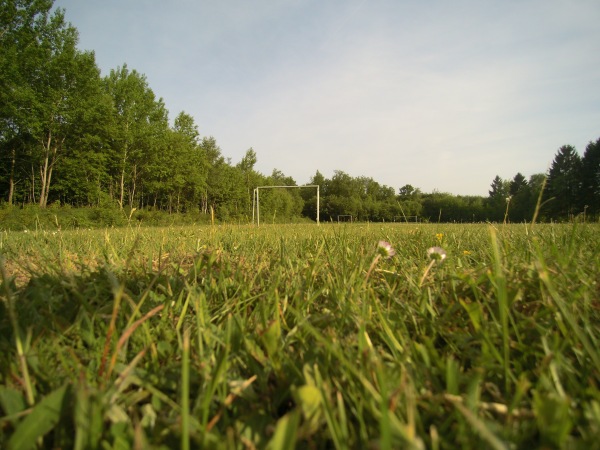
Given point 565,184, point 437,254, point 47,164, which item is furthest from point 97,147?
point 565,184

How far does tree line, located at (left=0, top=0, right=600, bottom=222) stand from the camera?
58.8ft

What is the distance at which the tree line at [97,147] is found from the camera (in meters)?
17.9

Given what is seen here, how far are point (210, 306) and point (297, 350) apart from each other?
0.47 metres

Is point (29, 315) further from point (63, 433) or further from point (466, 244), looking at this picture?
point (466, 244)

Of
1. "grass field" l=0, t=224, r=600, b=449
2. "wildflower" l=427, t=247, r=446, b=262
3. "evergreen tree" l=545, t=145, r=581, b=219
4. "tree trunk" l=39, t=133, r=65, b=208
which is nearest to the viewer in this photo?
"grass field" l=0, t=224, r=600, b=449

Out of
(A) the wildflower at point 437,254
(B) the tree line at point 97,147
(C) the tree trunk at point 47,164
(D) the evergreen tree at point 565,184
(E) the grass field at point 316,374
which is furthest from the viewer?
(D) the evergreen tree at point 565,184

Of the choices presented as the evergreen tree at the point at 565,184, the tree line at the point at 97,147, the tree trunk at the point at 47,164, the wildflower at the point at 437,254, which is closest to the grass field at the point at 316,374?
the wildflower at the point at 437,254

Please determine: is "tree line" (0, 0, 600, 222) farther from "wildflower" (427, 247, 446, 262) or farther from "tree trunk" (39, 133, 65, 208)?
"wildflower" (427, 247, 446, 262)

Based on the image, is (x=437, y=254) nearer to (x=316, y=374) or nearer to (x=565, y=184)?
(x=316, y=374)

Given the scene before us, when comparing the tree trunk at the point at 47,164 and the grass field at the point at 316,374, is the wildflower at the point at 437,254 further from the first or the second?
the tree trunk at the point at 47,164

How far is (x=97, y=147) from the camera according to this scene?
957 inches

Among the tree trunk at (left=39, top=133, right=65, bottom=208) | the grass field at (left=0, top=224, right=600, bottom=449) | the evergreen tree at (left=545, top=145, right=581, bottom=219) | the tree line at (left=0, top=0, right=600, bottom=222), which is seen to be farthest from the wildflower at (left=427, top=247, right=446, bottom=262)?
the evergreen tree at (left=545, top=145, right=581, bottom=219)

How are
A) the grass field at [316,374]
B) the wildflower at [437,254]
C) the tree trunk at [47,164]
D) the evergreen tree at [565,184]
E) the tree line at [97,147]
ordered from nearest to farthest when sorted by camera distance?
the grass field at [316,374], the wildflower at [437,254], the tree line at [97,147], the tree trunk at [47,164], the evergreen tree at [565,184]

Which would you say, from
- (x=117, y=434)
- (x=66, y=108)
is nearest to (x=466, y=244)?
(x=117, y=434)
